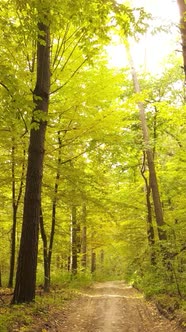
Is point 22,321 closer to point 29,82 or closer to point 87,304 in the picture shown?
point 87,304

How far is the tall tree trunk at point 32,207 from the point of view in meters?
7.55

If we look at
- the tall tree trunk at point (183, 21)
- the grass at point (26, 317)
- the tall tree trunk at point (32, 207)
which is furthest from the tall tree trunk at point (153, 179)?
the tall tree trunk at point (183, 21)

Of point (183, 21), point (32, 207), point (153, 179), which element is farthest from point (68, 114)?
point (153, 179)

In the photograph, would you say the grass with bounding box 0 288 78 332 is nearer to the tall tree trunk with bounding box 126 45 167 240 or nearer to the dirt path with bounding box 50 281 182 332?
the dirt path with bounding box 50 281 182 332

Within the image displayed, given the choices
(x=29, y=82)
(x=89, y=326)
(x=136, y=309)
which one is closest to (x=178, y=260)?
(x=136, y=309)

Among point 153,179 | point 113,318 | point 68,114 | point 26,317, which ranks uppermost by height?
point 68,114

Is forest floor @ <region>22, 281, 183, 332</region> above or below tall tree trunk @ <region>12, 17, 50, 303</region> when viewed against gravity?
below

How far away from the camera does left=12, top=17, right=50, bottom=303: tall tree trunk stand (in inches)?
297

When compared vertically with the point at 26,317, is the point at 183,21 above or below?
above

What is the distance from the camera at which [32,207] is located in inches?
306

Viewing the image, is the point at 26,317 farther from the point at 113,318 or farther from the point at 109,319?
the point at 113,318

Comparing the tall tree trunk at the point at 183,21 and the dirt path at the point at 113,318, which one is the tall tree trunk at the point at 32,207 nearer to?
the dirt path at the point at 113,318

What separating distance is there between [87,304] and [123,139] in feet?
18.0

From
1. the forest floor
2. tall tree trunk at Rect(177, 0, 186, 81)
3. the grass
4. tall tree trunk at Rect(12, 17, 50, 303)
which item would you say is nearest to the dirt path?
the forest floor
